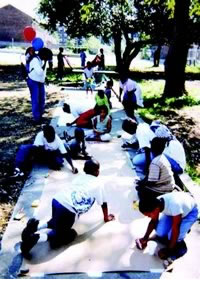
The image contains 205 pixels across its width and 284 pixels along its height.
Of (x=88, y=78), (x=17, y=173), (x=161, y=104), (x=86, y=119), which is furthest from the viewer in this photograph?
(x=88, y=78)

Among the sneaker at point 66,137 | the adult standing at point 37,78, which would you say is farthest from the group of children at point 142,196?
the adult standing at point 37,78

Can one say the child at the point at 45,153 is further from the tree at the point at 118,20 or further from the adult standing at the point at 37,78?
the tree at the point at 118,20

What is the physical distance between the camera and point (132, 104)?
10.2 meters

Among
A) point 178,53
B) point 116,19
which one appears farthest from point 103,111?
point 116,19

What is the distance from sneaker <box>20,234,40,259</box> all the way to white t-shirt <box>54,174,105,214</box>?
45 centimetres

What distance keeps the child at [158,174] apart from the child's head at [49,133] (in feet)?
6.29

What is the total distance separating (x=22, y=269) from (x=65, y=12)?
25.8 m

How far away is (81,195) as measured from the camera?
179 inches

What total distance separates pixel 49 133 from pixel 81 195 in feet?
7.26

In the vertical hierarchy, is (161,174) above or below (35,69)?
below

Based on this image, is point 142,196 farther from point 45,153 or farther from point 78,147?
point 78,147

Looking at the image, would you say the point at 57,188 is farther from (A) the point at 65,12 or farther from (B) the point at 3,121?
(A) the point at 65,12

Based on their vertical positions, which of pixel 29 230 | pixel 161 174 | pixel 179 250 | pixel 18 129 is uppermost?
pixel 18 129

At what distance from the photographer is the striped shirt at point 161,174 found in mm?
4977
